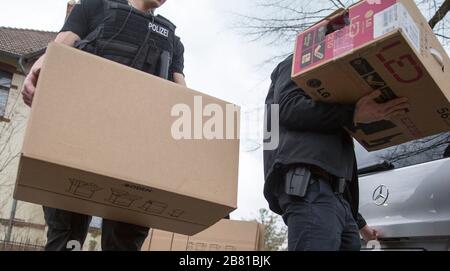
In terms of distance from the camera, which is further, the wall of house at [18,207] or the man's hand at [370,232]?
the wall of house at [18,207]

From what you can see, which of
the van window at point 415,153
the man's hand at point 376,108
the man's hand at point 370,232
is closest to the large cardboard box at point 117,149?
the man's hand at point 376,108

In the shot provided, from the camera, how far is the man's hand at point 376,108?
1.90 meters

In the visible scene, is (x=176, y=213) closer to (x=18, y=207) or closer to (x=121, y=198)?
(x=121, y=198)

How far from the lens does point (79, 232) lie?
195cm

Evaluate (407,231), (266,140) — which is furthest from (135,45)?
(407,231)

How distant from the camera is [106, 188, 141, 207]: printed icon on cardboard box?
1.60 metres

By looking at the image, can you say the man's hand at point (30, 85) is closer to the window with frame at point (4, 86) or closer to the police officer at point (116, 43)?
the police officer at point (116, 43)

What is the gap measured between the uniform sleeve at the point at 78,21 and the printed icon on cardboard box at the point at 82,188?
0.81 metres

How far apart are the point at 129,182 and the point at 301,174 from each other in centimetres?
75

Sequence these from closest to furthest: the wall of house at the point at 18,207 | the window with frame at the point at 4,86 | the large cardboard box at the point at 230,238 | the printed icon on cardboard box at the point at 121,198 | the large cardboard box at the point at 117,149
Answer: the large cardboard box at the point at 117,149 → the printed icon on cardboard box at the point at 121,198 → the large cardboard box at the point at 230,238 → the wall of house at the point at 18,207 → the window with frame at the point at 4,86

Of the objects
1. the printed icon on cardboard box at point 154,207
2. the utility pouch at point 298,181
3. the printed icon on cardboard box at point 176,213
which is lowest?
the printed icon on cardboard box at point 176,213

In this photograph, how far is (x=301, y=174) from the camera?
6.32ft

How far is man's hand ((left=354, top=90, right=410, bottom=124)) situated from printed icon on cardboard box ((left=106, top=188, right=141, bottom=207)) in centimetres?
98
